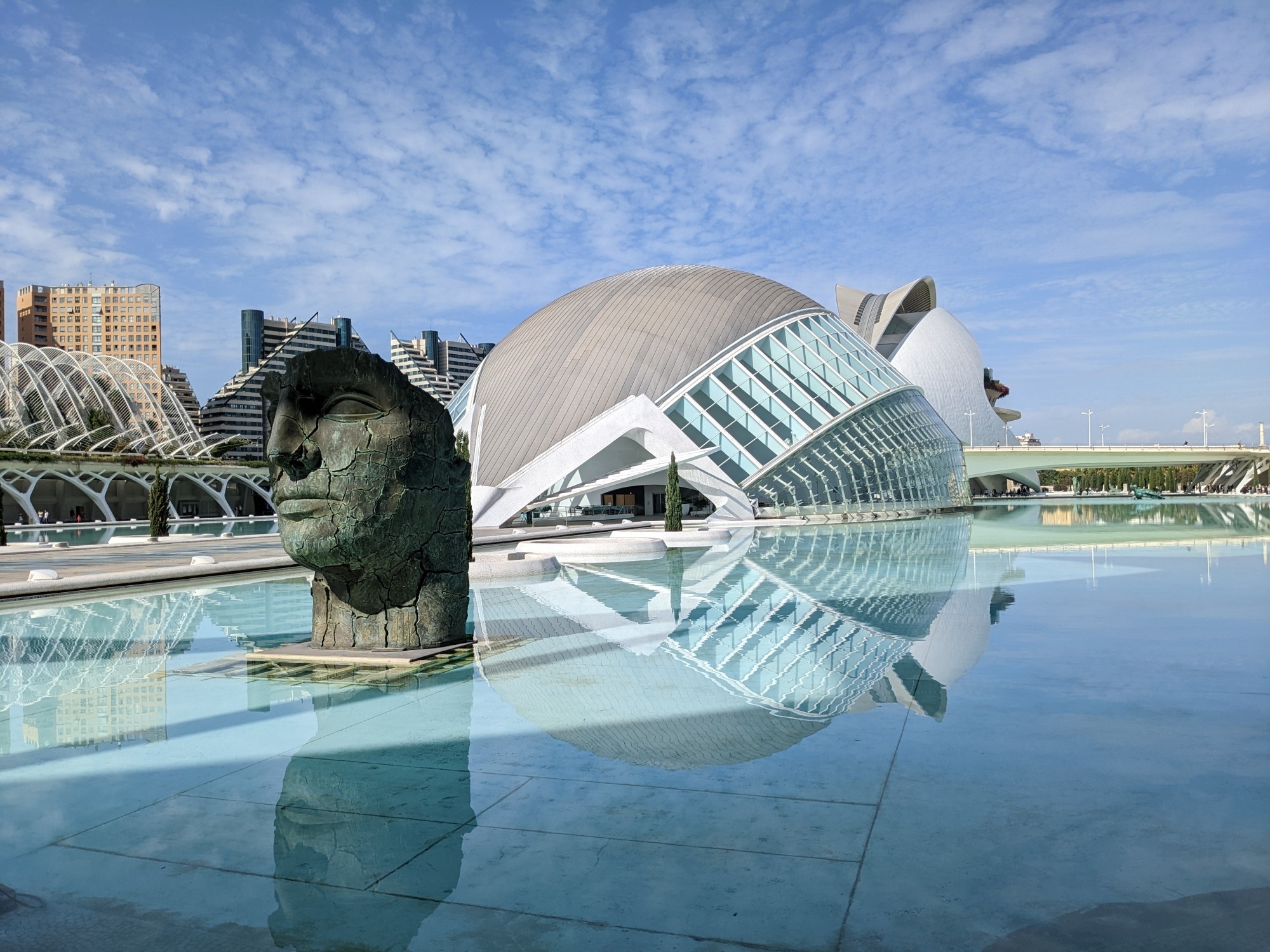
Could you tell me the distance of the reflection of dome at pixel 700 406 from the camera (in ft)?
111

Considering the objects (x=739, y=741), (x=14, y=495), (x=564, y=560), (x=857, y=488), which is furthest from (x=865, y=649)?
(x=14, y=495)

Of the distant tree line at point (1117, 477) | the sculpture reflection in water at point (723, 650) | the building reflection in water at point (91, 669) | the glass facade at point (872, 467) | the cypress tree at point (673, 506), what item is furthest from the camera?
the distant tree line at point (1117, 477)

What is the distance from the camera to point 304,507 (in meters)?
8.06

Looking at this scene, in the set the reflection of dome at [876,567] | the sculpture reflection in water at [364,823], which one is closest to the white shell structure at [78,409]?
the reflection of dome at [876,567]

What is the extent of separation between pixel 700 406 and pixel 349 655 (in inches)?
1118

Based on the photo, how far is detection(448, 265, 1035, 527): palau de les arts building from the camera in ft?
111

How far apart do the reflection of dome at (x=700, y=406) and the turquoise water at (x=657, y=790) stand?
23618 mm

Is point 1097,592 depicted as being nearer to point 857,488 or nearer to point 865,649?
point 865,649

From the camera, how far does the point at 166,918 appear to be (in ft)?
11.2

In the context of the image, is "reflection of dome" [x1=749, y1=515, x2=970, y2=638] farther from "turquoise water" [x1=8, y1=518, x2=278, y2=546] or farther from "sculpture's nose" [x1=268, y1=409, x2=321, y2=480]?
"turquoise water" [x1=8, y1=518, x2=278, y2=546]

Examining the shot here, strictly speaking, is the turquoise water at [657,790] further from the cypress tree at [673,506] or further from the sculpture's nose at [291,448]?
the cypress tree at [673,506]

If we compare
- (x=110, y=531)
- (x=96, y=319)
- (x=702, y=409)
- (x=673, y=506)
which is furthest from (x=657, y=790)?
(x=96, y=319)

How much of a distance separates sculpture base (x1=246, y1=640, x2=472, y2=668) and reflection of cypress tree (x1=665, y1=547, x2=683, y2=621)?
341cm

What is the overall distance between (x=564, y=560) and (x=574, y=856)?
55.5 ft
